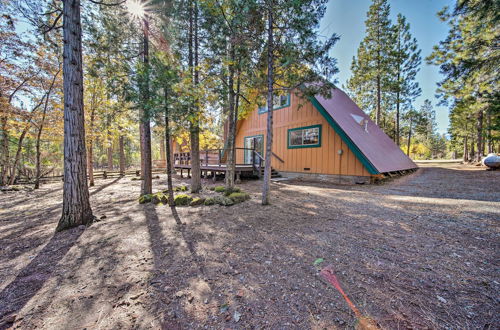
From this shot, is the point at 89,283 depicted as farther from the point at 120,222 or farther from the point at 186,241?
the point at 120,222

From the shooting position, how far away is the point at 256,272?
84.5 inches

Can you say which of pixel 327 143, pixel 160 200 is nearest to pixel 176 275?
pixel 160 200

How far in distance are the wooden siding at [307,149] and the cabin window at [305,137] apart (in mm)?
178

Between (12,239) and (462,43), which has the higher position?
(462,43)

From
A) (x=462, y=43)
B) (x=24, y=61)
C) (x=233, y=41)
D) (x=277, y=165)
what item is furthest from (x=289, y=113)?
Result: (x=24, y=61)

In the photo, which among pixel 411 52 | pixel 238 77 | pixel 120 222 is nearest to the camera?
pixel 120 222

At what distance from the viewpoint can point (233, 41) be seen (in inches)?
191

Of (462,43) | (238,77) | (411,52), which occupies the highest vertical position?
(411,52)

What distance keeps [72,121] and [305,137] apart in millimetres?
9086

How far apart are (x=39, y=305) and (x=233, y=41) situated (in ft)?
18.9

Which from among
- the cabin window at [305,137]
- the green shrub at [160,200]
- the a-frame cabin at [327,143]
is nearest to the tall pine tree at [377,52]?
the a-frame cabin at [327,143]

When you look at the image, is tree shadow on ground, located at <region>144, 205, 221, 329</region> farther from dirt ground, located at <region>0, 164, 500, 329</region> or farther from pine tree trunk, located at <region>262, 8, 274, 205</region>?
pine tree trunk, located at <region>262, 8, 274, 205</region>

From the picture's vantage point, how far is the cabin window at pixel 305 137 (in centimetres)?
946

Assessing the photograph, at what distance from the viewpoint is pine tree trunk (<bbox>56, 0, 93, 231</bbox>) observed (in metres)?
3.56
